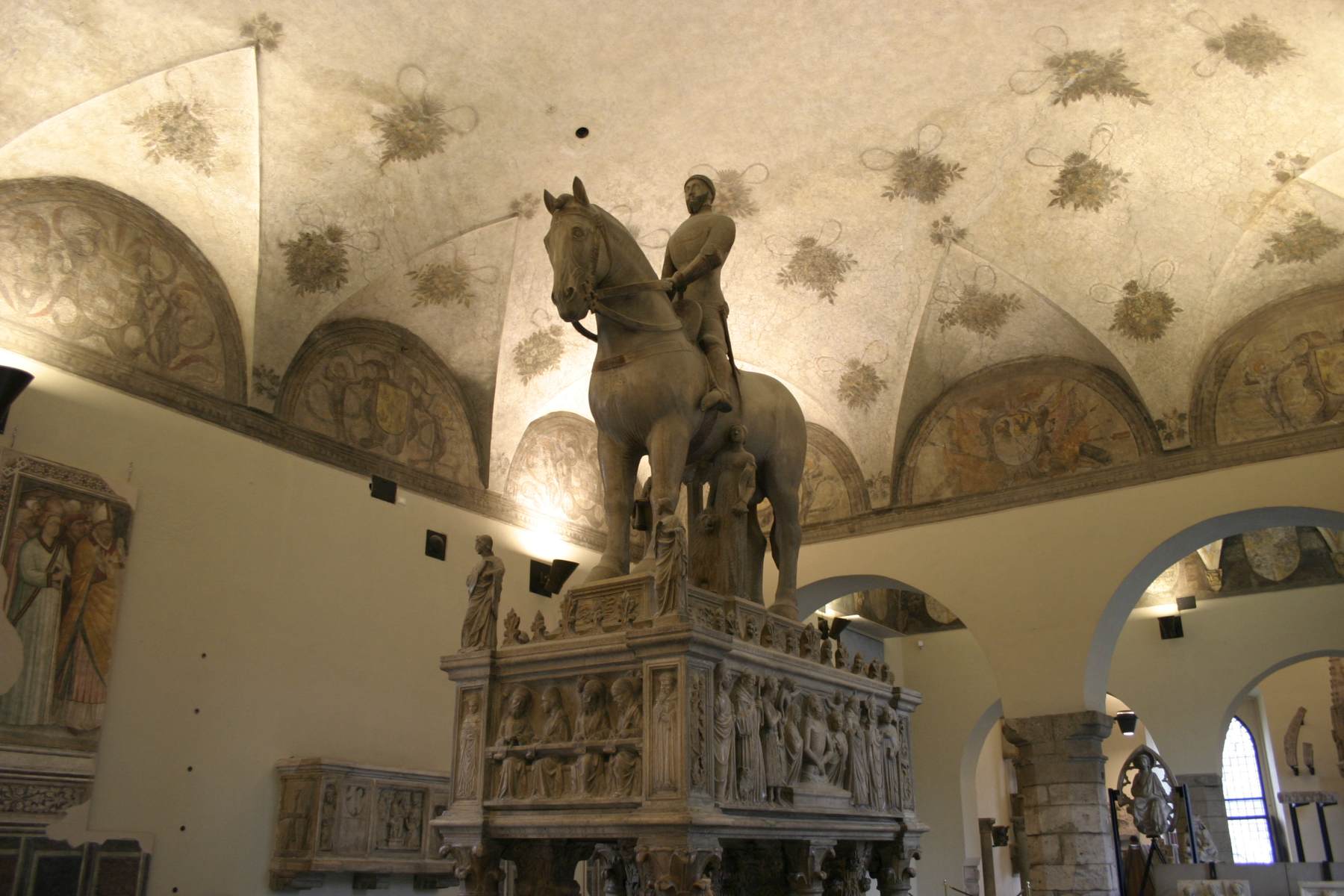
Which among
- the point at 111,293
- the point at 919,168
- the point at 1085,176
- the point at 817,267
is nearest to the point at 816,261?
the point at 817,267

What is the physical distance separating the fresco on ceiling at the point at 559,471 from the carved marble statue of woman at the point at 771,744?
6945 mm

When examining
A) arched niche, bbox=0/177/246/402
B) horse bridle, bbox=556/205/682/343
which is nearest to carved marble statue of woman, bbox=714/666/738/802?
horse bridle, bbox=556/205/682/343

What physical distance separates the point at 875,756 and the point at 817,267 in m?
6.36

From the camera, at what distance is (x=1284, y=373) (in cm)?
1039

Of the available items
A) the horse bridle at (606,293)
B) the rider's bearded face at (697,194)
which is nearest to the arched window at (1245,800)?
the rider's bearded face at (697,194)

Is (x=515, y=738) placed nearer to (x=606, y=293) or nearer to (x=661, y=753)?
(x=661, y=753)

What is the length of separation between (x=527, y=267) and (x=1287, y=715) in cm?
1601

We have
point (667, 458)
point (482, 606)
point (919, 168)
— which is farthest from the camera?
point (919, 168)

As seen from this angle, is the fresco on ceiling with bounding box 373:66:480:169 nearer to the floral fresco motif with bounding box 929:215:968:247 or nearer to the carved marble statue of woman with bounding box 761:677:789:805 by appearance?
the floral fresco motif with bounding box 929:215:968:247

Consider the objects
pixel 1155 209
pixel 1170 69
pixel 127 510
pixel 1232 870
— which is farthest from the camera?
pixel 1232 870

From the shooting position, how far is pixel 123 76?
26.9ft

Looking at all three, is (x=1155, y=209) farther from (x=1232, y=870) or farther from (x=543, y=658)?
(x=543, y=658)

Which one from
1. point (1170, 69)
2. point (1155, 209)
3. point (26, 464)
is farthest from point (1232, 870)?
point (26, 464)

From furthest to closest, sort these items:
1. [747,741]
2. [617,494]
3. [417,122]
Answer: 1. [417,122]
2. [617,494]
3. [747,741]
